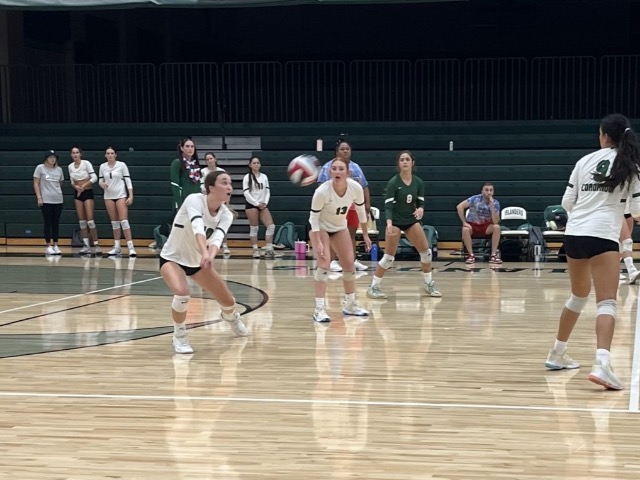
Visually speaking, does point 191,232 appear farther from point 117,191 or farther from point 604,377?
point 117,191

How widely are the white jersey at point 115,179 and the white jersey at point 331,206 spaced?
8499 millimetres

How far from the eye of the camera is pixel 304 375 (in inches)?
266

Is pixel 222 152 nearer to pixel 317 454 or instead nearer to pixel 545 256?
pixel 545 256

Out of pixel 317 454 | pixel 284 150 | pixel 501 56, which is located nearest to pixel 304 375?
pixel 317 454

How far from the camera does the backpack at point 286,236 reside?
1820cm

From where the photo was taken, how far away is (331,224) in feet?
30.8

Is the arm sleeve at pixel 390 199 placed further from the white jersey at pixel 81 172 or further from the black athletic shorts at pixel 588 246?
the white jersey at pixel 81 172

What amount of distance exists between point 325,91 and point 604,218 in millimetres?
15323

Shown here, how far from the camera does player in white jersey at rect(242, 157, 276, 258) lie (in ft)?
56.0

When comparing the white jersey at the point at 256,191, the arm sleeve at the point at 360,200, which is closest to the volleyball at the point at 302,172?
the arm sleeve at the point at 360,200

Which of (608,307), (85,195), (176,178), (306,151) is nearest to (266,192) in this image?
(306,151)

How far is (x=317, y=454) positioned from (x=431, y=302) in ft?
20.3

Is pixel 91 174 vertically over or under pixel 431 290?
over

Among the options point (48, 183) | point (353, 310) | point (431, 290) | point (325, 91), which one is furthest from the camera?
point (325, 91)
